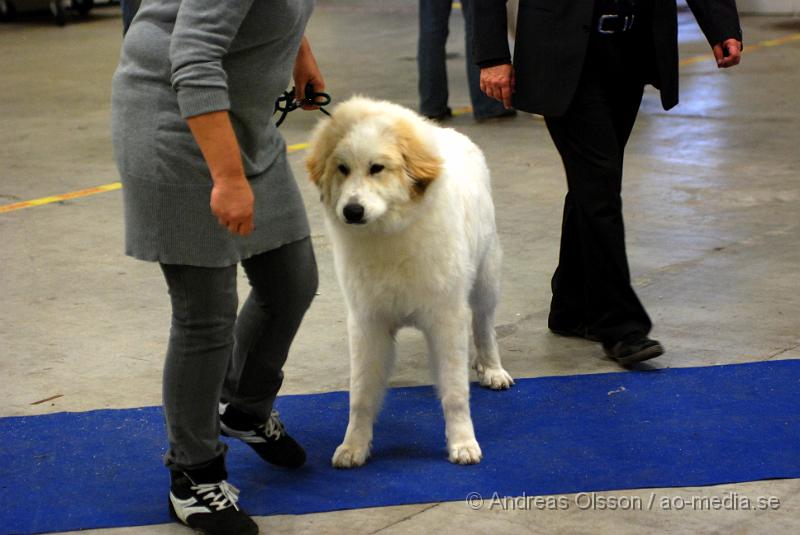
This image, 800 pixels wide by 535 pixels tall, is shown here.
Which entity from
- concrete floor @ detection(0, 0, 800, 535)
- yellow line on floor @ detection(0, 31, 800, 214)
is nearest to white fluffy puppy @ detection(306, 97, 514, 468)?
concrete floor @ detection(0, 0, 800, 535)

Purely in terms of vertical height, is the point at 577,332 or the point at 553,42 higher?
the point at 553,42

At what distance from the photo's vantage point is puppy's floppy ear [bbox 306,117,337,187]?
9.93 ft

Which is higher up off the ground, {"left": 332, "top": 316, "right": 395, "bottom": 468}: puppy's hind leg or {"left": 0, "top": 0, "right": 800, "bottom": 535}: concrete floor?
{"left": 332, "top": 316, "right": 395, "bottom": 468}: puppy's hind leg

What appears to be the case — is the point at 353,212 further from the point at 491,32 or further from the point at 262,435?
the point at 491,32

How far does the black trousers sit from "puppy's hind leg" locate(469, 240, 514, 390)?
0.39m

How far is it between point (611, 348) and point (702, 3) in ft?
4.26

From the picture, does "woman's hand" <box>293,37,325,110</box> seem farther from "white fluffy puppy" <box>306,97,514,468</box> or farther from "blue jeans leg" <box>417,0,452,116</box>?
"blue jeans leg" <box>417,0,452,116</box>

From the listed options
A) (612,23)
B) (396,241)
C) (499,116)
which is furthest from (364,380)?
(499,116)

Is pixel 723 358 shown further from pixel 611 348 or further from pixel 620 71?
pixel 620 71

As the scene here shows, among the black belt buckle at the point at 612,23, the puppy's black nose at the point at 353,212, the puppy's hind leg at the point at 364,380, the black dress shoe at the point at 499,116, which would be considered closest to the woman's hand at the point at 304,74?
the puppy's black nose at the point at 353,212

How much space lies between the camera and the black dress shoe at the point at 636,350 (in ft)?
12.9

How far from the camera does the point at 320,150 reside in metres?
3.05

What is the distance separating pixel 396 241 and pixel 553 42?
45.5 inches

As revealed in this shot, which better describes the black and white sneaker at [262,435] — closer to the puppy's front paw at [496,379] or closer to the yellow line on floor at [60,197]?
the puppy's front paw at [496,379]
